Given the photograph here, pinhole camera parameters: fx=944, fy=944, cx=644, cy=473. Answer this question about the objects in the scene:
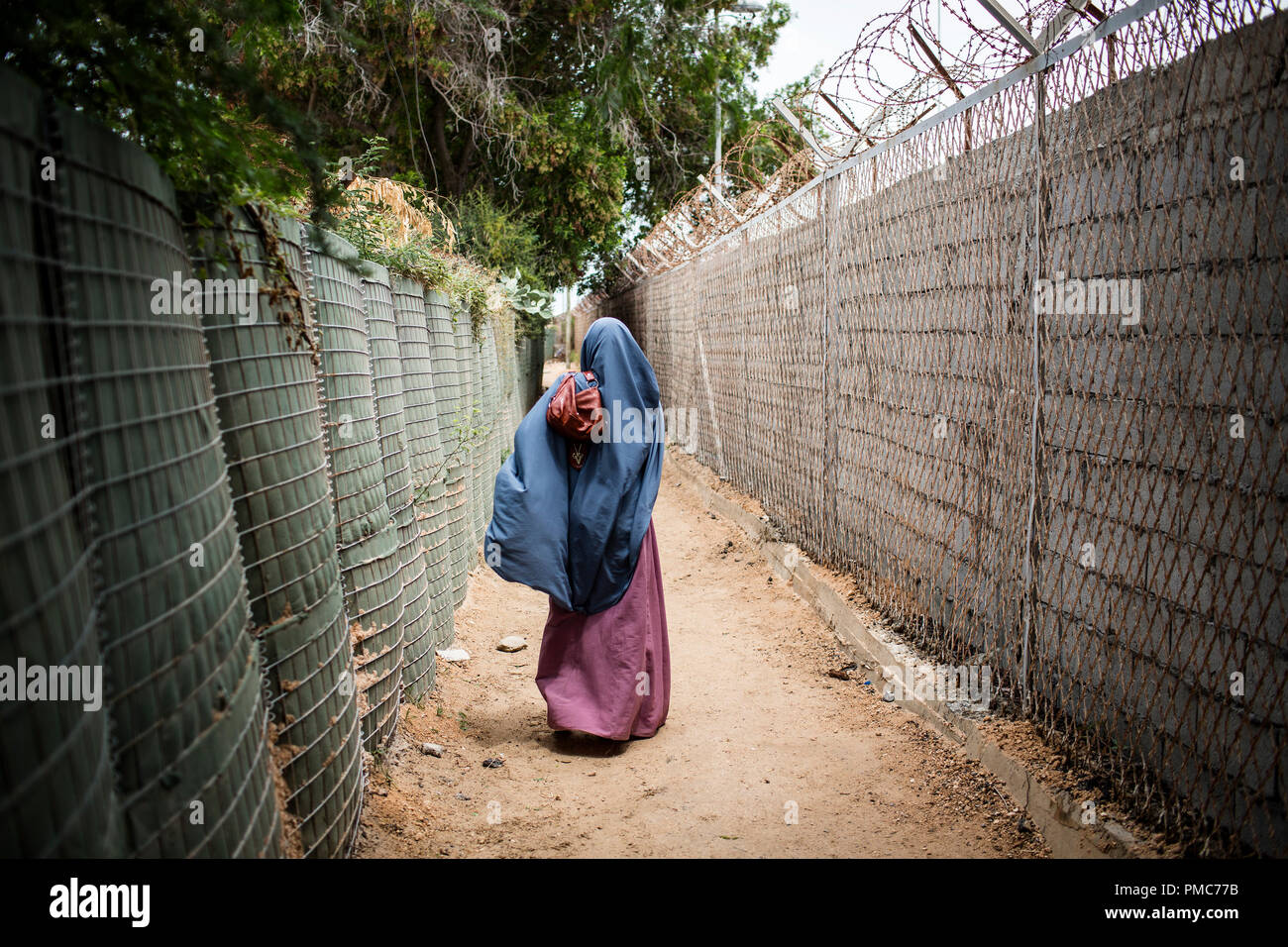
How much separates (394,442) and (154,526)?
2432mm

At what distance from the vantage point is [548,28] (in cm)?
1485

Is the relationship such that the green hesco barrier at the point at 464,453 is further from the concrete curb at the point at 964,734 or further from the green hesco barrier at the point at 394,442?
the concrete curb at the point at 964,734

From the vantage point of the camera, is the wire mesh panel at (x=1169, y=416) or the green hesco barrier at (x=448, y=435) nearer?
the wire mesh panel at (x=1169, y=416)

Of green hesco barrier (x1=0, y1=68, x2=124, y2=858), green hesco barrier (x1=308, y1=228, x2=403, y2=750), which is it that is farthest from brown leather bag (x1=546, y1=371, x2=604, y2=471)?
green hesco barrier (x1=0, y1=68, x2=124, y2=858)

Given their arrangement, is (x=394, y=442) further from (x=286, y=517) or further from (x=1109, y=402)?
(x=1109, y=402)

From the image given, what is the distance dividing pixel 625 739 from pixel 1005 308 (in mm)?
2452

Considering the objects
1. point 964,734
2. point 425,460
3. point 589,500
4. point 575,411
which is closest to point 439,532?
point 425,460

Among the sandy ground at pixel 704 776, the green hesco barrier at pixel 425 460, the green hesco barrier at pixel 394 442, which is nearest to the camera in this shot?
the sandy ground at pixel 704 776

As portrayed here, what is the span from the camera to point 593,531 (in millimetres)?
4273

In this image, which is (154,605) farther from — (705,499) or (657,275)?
(657,275)

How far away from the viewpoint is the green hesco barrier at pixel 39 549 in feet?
4.09

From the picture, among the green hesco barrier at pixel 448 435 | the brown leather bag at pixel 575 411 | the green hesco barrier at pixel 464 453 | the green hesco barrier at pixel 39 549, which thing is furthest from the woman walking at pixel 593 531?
the green hesco barrier at pixel 39 549

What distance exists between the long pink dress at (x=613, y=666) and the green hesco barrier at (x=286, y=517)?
1461 mm
